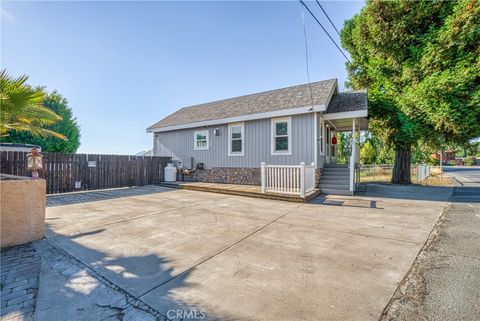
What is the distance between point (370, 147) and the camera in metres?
27.2

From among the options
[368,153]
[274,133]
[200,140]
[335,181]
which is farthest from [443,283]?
[368,153]

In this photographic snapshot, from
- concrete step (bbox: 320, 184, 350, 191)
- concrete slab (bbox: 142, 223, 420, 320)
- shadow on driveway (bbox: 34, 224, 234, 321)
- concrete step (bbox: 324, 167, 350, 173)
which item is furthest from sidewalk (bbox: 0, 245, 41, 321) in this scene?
concrete step (bbox: 324, 167, 350, 173)

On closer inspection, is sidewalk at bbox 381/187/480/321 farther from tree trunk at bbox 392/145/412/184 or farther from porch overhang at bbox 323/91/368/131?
tree trunk at bbox 392/145/412/184

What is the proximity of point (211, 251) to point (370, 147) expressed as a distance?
29.6 m

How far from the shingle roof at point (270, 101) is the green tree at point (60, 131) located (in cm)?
1069

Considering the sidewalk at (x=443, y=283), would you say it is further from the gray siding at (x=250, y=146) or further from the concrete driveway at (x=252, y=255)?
the gray siding at (x=250, y=146)

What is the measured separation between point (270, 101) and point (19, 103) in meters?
8.60

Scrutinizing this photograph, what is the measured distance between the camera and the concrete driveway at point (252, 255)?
1.95 meters

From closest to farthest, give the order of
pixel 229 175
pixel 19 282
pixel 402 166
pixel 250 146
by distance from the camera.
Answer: pixel 19 282, pixel 250 146, pixel 229 175, pixel 402 166

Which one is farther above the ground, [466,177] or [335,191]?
[335,191]

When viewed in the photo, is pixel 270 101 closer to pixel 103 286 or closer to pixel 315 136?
pixel 315 136

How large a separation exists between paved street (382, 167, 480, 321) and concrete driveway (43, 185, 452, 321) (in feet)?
0.42

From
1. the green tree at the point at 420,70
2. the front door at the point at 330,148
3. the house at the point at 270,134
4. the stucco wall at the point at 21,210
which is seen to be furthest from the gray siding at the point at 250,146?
the stucco wall at the point at 21,210

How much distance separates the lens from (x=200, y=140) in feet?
38.1
